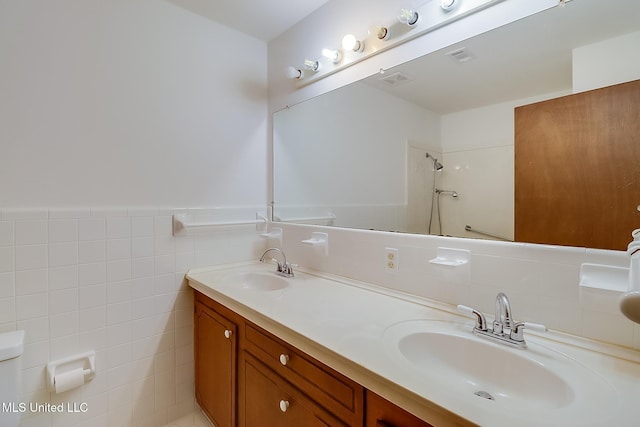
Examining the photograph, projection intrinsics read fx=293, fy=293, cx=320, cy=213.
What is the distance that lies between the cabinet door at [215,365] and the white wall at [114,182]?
0.14m

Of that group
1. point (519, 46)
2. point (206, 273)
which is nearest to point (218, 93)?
point (206, 273)

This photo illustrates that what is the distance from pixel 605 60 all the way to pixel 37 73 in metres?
2.21

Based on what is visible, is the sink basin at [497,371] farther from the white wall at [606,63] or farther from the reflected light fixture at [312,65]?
the reflected light fixture at [312,65]

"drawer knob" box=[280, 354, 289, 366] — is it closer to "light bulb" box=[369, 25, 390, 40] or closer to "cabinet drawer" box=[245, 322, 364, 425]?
"cabinet drawer" box=[245, 322, 364, 425]

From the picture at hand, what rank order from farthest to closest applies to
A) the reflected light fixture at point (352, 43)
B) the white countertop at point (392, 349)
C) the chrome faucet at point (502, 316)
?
1. the reflected light fixture at point (352, 43)
2. the chrome faucet at point (502, 316)
3. the white countertop at point (392, 349)

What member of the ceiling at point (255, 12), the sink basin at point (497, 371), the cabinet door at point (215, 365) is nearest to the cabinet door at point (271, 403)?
the cabinet door at point (215, 365)

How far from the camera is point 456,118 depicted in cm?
120

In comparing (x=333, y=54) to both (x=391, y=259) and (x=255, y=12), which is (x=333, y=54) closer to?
(x=255, y=12)

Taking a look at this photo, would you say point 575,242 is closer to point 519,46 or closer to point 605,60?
point 605,60

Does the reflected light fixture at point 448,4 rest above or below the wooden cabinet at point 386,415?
above

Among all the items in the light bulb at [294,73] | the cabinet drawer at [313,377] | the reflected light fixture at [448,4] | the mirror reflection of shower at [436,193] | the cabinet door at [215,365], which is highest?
the light bulb at [294,73]

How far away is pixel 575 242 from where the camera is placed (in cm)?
91

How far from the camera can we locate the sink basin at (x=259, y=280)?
1720mm

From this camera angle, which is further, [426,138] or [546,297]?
[426,138]
